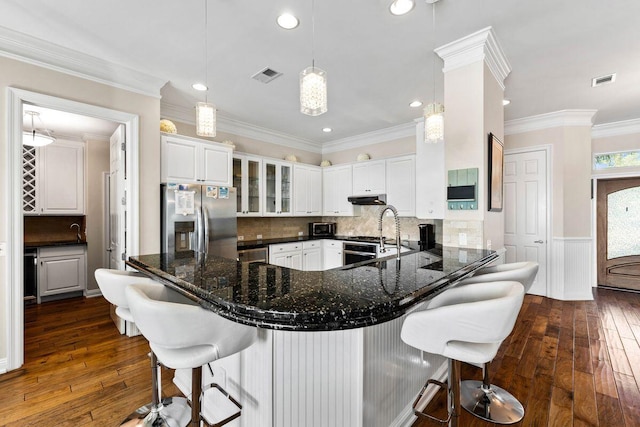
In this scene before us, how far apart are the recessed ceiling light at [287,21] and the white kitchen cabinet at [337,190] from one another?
3.17 metres

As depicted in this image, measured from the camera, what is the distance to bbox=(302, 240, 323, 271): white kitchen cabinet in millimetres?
5062

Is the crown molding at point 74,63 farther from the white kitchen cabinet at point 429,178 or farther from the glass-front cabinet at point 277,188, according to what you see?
the white kitchen cabinet at point 429,178

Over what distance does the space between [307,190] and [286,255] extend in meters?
1.38

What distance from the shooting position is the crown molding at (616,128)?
4.51 metres

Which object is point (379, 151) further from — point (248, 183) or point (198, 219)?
point (198, 219)

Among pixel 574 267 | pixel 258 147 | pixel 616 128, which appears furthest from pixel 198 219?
pixel 616 128

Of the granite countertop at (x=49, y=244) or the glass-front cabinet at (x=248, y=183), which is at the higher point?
the glass-front cabinet at (x=248, y=183)

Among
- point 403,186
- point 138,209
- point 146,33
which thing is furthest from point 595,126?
point 138,209

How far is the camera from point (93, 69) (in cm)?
274

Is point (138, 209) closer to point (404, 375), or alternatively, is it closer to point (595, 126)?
point (404, 375)

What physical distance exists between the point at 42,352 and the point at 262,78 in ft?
11.4

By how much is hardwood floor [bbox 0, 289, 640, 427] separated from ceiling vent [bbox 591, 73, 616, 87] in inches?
111

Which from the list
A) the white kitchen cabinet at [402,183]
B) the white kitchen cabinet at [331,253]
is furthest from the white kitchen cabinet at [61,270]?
the white kitchen cabinet at [402,183]

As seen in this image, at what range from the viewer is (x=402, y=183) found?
4.57 metres
